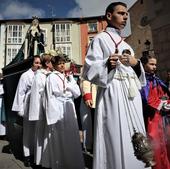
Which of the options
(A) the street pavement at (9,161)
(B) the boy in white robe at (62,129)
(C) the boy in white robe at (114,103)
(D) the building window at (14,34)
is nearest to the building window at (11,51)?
(D) the building window at (14,34)

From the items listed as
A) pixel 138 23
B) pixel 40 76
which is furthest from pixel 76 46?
pixel 40 76

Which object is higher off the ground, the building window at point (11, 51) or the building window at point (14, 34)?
the building window at point (14, 34)

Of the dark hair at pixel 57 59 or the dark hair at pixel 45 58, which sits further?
the dark hair at pixel 45 58

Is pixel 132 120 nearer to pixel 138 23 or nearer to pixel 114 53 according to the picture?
pixel 114 53

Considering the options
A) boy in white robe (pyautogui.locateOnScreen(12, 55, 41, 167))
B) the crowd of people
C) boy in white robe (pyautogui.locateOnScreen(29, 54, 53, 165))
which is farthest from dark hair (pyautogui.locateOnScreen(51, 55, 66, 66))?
boy in white robe (pyautogui.locateOnScreen(12, 55, 41, 167))

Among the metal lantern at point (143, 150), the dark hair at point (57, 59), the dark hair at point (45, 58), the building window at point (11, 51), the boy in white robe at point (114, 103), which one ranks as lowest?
the metal lantern at point (143, 150)

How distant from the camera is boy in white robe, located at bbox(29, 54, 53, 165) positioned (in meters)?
5.09

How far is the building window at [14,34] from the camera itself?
46906mm

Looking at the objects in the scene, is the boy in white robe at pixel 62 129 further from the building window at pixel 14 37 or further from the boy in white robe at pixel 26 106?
the building window at pixel 14 37

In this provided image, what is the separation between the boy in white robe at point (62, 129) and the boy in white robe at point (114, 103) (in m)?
1.79

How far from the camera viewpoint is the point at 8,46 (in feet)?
153

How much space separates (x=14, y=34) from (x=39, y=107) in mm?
43846

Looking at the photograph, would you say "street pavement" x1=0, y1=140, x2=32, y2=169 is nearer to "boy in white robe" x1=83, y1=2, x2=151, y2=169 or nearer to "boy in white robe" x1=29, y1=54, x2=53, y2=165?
"boy in white robe" x1=29, y1=54, x2=53, y2=165

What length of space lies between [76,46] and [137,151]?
1741 inches
